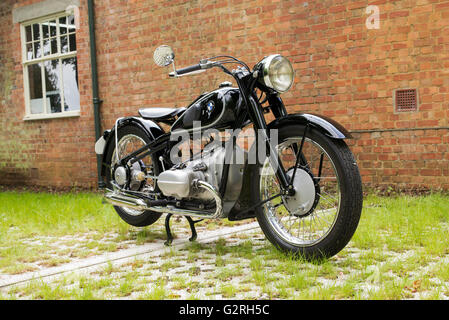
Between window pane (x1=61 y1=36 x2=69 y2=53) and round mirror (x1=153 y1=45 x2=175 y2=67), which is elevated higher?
window pane (x1=61 y1=36 x2=69 y2=53)

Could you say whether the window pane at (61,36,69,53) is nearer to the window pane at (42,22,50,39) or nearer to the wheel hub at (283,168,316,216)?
the window pane at (42,22,50,39)

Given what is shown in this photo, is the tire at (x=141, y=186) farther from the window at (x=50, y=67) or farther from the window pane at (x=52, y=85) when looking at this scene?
the window pane at (x=52, y=85)

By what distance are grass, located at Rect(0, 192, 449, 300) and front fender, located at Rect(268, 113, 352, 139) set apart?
2.33 ft

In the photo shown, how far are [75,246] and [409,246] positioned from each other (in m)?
2.38

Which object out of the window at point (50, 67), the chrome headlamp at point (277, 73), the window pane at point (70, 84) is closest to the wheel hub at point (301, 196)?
the chrome headlamp at point (277, 73)

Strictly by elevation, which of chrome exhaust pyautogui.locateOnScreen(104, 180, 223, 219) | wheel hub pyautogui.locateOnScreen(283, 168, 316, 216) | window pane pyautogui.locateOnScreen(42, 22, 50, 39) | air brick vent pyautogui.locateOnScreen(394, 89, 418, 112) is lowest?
chrome exhaust pyautogui.locateOnScreen(104, 180, 223, 219)

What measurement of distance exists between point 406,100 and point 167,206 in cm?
319

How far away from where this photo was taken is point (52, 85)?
8992 millimetres

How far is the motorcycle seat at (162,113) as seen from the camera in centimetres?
371

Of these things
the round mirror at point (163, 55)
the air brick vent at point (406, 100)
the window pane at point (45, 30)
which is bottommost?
the air brick vent at point (406, 100)

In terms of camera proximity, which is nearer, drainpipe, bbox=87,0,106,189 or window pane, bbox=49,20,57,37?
drainpipe, bbox=87,0,106,189

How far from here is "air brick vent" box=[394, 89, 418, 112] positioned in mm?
5348

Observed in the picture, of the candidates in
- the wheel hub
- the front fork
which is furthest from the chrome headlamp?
the wheel hub

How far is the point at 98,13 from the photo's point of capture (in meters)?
8.00
